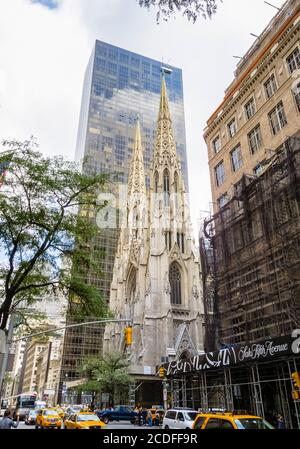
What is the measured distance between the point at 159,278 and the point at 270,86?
31692 mm

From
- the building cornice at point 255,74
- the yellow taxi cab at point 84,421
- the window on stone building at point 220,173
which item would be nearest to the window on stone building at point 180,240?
the building cornice at point 255,74

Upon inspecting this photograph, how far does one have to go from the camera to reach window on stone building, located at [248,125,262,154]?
75.1 ft

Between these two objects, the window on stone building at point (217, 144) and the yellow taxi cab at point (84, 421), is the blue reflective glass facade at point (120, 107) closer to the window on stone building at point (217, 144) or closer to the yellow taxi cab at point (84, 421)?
the window on stone building at point (217, 144)

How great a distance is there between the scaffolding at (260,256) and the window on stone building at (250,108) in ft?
18.0

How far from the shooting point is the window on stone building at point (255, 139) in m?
22.9

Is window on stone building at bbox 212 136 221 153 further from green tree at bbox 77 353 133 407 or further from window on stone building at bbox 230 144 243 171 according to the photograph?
green tree at bbox 77 353 133 407

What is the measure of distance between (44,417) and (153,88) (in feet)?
383

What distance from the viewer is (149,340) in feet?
141

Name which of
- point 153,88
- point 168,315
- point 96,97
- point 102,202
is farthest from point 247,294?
point 153,88

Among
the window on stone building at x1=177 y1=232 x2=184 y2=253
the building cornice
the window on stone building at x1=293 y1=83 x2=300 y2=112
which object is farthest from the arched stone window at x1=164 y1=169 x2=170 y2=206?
the window on stone building at x1=293 y1=83 x2=300 y2=112

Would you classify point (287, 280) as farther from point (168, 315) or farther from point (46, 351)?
point (46, 351)

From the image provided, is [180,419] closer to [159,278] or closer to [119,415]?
[119,415]

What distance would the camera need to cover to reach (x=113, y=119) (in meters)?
97.1

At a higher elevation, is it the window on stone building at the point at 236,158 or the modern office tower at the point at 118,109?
the modern office tower at the point at 118,109
